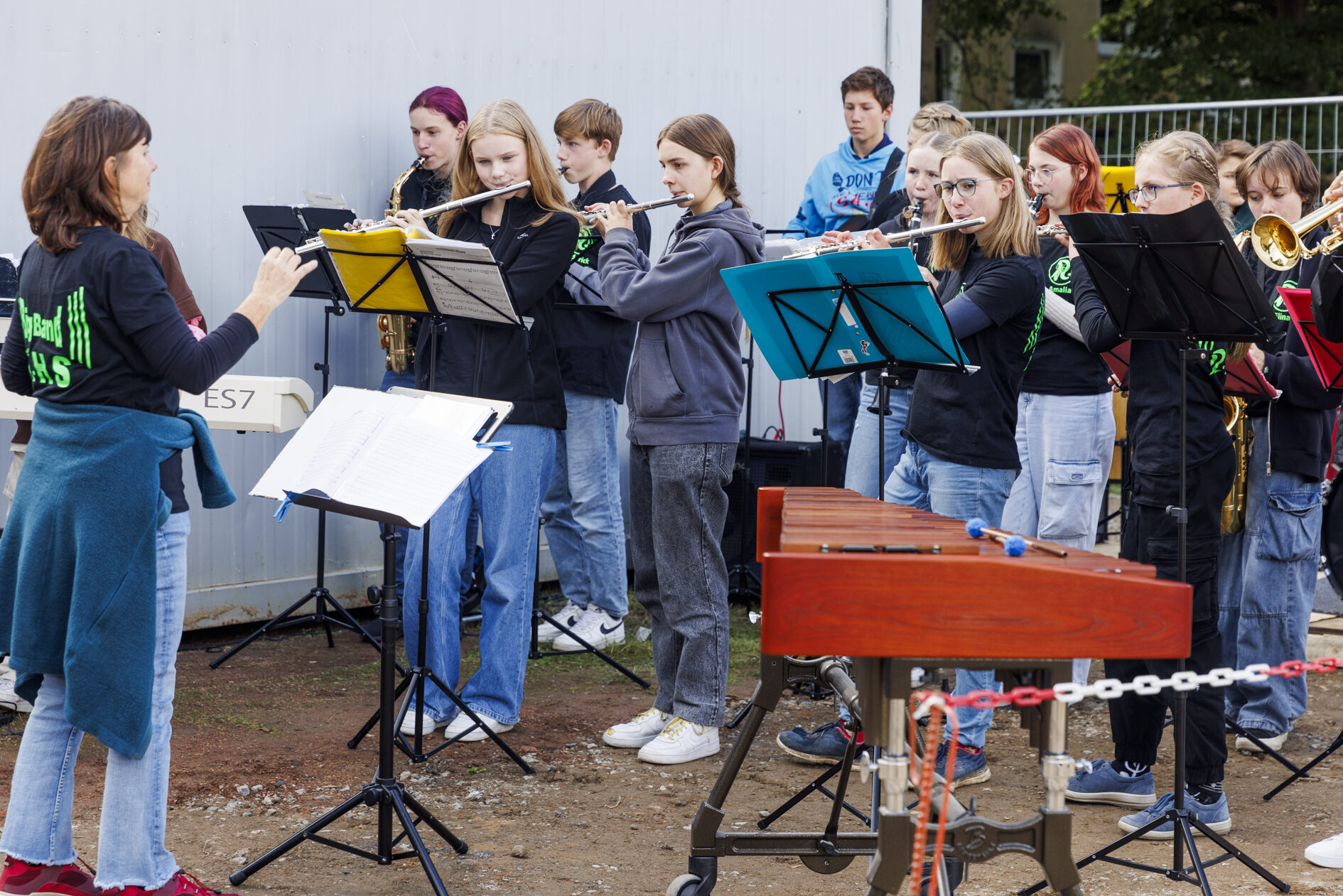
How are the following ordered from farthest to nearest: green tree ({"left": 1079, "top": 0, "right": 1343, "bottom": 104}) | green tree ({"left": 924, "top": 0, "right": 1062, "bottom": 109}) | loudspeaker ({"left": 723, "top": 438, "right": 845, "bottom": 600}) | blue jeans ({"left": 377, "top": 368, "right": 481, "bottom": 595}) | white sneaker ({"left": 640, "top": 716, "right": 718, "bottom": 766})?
green tree ({"left": 924, "top": 0, "right": 1062, "bottom": 109}) < green tree ({"left": 1079, "top": 0, "right": 1343, "bottom": 104}) < loudspeaker ({"left": 723, "top": 438, "right": 845, "bottom": 600}) < blue jeans ({"left": 377, "top": 368, "right": 481, "bottom": 595}) < white sneaker ({"left": 640, "top": 716, "right": 718, "bottom": 766})

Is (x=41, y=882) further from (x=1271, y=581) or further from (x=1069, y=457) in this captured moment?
(x=1271, y=581)

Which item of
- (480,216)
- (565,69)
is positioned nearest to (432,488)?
(480,216)

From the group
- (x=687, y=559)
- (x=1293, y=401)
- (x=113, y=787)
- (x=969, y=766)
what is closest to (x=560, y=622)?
(x=687, y=559)

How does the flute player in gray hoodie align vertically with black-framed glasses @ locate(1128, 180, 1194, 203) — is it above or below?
below

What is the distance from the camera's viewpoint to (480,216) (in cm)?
478

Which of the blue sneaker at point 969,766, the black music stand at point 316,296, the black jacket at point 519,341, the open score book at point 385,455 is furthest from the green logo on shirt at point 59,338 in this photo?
the blue sneaker at point 969,766

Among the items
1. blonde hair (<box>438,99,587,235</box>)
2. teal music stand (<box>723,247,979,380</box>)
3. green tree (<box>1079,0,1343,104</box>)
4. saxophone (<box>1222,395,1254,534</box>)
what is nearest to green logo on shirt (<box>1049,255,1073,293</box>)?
saxophone (<box>1222,395,1254,534</box>)

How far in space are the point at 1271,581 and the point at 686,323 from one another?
7.47ft

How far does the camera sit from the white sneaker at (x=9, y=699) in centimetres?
489

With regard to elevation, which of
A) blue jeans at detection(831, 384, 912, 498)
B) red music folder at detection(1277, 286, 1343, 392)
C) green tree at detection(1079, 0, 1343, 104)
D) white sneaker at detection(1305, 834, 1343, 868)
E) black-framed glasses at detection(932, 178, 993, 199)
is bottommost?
white sneaker at detection(1305, 834, 1343, 868)

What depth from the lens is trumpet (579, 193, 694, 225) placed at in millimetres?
4383

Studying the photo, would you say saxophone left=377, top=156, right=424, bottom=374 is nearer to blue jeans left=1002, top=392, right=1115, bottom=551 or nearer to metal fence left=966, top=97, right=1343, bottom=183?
blue jeans left=1002, top=392, right=1115, bottom=551

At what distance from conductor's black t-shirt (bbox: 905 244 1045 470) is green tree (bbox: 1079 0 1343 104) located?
13287 mm

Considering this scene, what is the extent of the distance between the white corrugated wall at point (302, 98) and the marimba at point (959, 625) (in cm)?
424
